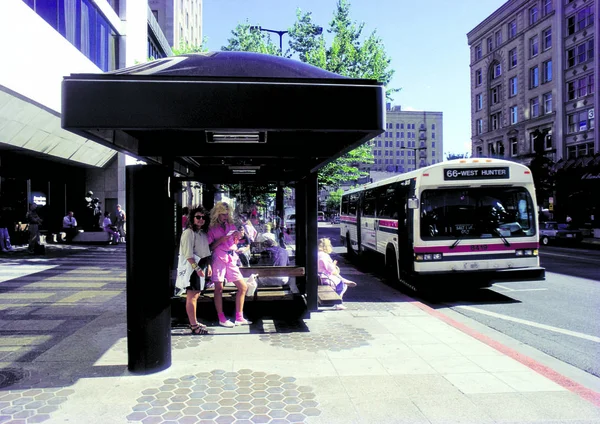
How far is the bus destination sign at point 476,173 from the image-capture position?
9859 mm

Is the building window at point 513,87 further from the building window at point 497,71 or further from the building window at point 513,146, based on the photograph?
the building window at point 513,146

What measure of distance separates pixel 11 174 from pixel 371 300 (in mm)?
18453

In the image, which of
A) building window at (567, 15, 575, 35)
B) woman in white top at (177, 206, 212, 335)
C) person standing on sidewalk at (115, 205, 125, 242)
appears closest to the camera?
woman in white top at (177, 206, 212, 335)

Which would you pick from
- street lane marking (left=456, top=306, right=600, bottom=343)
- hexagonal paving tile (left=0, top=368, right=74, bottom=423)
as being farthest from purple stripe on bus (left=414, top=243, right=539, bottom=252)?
hexagonal paving tile (left=0, top=368, right=74, bottom=423)

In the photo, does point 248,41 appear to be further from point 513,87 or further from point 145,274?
point 513,87

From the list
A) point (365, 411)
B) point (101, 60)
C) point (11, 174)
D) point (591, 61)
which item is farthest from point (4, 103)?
point (591, 61)

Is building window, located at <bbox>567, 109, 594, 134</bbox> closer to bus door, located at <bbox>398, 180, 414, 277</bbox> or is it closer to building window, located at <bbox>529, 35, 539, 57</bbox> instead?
building window, located at <bbox>529, 35, 539, 57</bbox>

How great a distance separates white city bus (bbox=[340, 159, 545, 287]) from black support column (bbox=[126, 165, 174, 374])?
6093mm

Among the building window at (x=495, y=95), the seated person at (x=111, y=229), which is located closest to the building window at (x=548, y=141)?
the building window at (x=495, y=95)

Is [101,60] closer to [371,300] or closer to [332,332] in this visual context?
[371,300]

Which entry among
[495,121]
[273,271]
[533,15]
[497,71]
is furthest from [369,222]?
[497,71]

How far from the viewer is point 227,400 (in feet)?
13.7

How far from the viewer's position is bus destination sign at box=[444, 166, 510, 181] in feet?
32.3

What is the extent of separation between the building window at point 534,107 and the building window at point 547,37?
5.14 metres
